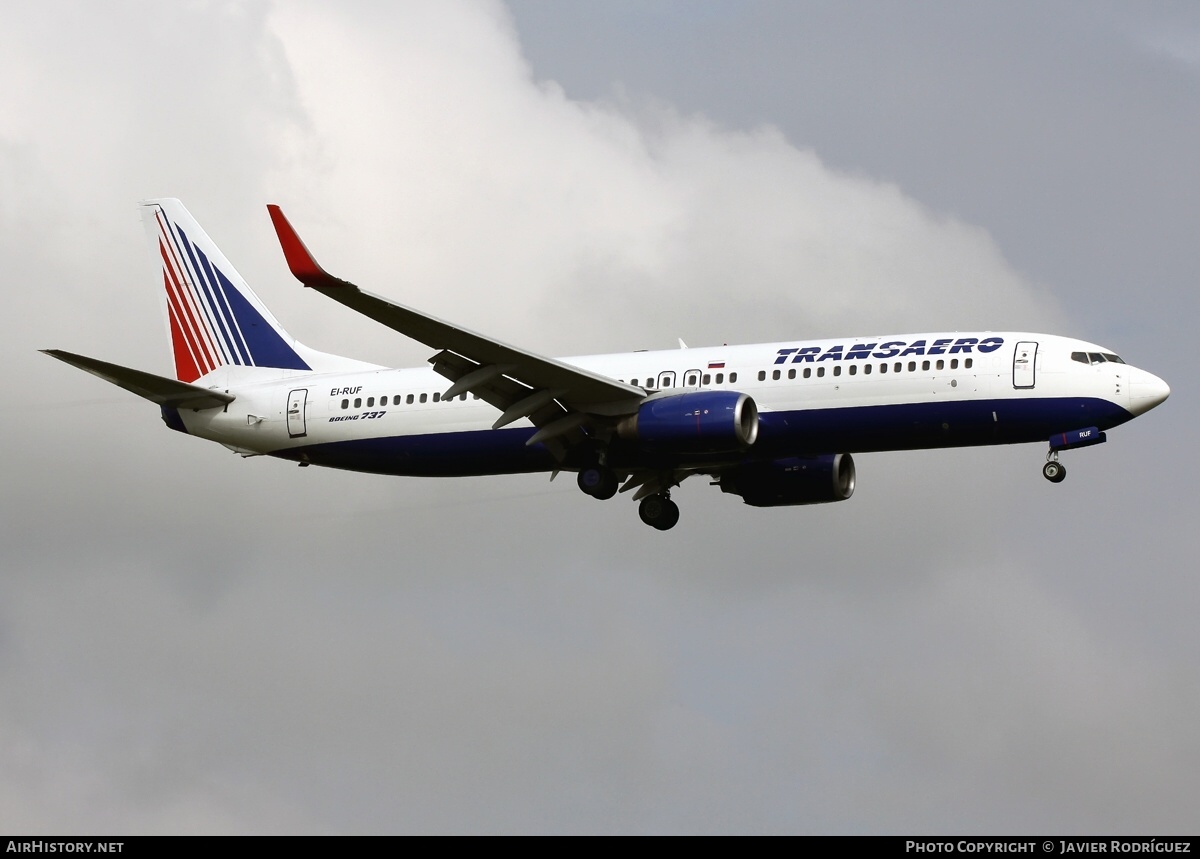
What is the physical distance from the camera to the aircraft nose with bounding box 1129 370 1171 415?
48312mm

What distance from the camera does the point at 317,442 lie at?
183 feet

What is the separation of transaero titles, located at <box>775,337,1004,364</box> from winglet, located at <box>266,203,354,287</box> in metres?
12.6

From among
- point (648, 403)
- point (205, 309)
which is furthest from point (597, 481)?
point (205, 309)

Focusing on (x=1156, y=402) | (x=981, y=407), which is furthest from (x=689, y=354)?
(x=1156, y=402)

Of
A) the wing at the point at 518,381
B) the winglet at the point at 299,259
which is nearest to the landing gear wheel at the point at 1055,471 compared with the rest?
the wing at the point at 518,381

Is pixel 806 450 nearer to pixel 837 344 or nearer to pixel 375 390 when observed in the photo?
pixel 837 344

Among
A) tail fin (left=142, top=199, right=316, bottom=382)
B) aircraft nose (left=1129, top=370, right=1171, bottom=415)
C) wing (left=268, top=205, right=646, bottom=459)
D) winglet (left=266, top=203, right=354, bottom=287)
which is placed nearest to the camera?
winglet (left=266, top=203, right=354, bottom=287)

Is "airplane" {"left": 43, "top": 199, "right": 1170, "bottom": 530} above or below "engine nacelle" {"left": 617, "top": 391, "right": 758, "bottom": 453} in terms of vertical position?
above

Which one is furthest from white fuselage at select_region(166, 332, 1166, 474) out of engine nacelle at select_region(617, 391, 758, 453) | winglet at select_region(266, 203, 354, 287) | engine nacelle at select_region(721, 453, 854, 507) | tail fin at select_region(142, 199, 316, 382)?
winglet at select_region(266, 203, 354, 287)

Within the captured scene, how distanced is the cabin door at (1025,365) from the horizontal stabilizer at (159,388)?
22.3 m

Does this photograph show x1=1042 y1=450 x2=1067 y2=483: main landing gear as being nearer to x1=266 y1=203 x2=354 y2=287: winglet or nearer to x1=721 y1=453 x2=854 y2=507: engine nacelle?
x1=721 y1=453 x2=854 y2=507: engine nacelle

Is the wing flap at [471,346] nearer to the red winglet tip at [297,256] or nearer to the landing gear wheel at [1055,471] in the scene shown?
the red winglet tip at [297,256]

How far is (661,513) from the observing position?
55812mm

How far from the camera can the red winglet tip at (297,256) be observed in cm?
4381
